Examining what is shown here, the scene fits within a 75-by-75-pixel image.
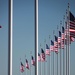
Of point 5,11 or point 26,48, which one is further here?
point 26,48

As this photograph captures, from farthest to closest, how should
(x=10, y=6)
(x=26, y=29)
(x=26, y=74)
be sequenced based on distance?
(x=26, y=74), (x=26, y=29), (x=10, y=6)

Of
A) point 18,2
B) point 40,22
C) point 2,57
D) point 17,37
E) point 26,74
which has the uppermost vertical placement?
point 18,2

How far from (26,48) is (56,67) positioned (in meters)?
0.89

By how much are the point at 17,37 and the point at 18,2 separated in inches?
17.9

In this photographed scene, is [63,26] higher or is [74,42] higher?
[63,26]

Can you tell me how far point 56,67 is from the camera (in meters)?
3.29

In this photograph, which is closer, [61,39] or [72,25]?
[72,25]

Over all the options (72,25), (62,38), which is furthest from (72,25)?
(62,38)

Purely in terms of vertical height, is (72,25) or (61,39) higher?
(72,25)

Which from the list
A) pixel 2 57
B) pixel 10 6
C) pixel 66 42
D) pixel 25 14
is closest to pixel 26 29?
pixel 25 14

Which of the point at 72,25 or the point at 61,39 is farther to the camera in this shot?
the point at 61,39

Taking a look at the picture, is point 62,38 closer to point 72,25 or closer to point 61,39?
point 61,39

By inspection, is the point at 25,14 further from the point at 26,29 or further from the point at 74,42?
the point at 74,42

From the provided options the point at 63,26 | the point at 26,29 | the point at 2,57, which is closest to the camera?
the point at 2,57
